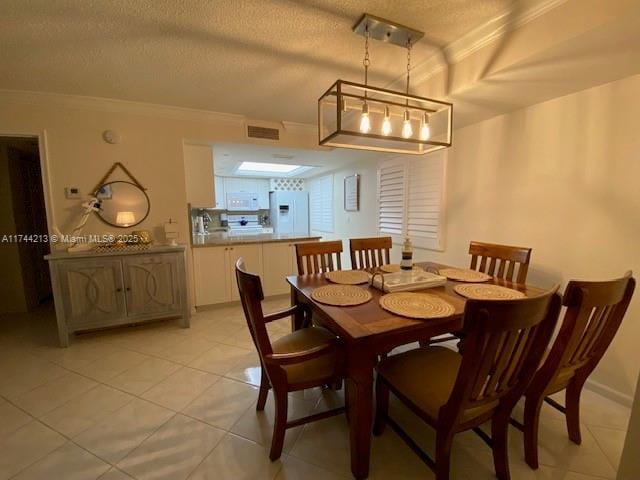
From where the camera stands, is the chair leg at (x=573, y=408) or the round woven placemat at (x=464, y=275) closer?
the chair leg at (x=573, y=408)

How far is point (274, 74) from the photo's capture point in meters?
2.16

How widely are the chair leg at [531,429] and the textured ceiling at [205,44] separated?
2.00 meters

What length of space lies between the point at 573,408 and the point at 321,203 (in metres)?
4.87

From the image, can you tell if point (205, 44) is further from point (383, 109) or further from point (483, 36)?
point (483, 36)

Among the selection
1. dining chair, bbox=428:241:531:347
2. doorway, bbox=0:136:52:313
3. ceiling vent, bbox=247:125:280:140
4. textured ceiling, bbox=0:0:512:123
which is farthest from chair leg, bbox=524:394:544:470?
doorway, bbox=0:136:52:313

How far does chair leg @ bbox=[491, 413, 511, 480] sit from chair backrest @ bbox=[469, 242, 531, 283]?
106 centimetres

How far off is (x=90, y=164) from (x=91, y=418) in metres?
2.33

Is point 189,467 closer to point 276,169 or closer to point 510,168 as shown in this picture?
point 510,168

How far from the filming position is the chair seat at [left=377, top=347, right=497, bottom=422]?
1.15 meters

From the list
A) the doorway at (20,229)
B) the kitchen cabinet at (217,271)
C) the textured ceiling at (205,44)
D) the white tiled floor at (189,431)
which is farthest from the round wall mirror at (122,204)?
the white tiled floor at (189,431)

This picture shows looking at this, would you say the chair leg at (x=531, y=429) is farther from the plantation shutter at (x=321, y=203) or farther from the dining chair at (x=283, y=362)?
the plantation shutter at (x=321, y=203)

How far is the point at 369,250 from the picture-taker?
254 centimetres

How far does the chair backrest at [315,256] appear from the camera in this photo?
224 centimetres

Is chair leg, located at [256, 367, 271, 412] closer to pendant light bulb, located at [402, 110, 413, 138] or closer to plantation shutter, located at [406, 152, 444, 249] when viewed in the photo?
pendant light bulb, located at [402, 110, 413, 138]
